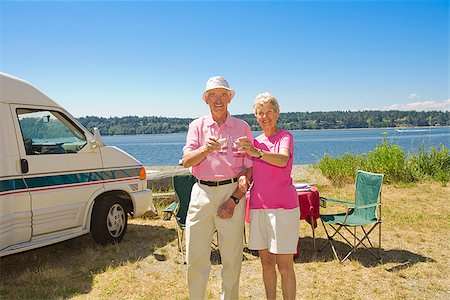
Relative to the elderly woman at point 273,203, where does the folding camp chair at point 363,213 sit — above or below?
below

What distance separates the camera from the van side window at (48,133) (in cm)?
429

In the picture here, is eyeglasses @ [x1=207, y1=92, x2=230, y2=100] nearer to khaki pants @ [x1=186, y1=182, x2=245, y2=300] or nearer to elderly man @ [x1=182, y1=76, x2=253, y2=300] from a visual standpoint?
elderly man @ [x1=182, y1=76, x2=253, y2=300]

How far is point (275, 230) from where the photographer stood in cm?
A: 293

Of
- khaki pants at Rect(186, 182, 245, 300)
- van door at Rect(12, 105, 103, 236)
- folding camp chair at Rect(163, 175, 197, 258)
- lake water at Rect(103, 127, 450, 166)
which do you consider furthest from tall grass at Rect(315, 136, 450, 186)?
khaki pants at Rect(186, 182, 245, 300)

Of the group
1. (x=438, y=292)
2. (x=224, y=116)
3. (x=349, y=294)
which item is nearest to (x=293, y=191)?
(x=224, y=116)

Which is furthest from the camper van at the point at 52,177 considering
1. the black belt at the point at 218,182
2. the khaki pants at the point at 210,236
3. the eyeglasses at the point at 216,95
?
the eyeglasses at the point at 216,95

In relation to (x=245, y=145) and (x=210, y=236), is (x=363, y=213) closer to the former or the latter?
(x=210, y=236)

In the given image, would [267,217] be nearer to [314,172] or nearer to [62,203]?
[62,203]

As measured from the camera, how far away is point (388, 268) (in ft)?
14.4

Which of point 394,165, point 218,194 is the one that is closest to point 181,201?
point 218,194

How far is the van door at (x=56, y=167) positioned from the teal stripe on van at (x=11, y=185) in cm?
6

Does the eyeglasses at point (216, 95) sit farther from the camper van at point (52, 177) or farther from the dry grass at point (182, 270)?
the camper van at point (52, 177)

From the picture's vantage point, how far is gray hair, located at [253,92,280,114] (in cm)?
299

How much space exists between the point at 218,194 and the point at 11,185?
241 cm
